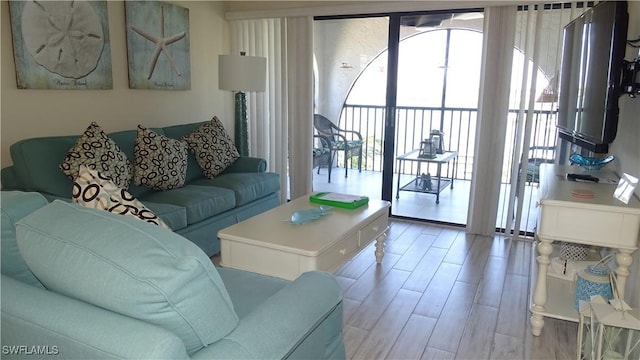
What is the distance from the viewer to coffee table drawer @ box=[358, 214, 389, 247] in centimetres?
266

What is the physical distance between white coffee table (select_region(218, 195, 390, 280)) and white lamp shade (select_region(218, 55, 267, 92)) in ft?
5.63

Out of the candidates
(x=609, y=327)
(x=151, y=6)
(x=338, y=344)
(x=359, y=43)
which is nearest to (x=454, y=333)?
(x=609, y=327)

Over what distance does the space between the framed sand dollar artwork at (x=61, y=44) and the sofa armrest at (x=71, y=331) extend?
7.94ft

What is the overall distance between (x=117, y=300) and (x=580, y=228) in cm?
202

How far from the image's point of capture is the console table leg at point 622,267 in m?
2.10

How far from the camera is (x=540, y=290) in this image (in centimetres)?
229

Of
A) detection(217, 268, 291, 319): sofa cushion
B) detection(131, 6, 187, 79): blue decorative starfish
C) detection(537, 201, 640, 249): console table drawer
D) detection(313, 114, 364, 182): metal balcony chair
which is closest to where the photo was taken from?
detection(217, 268, 291, 319): sofa cushion

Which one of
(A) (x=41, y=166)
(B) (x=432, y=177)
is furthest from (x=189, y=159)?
(B) (x=432, y=177)

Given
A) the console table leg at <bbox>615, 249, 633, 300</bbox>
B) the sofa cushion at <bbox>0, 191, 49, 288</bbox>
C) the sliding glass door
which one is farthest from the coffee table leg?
the sofa cushion at <bbox>0, 191, 49, 288</bbox>

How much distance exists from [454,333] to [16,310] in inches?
77.7

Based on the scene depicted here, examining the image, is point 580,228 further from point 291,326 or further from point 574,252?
point 291,326

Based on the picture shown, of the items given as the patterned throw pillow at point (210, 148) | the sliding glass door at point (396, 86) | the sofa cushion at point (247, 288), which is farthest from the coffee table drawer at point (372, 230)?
the patterned throw pillow at point (210, 148)

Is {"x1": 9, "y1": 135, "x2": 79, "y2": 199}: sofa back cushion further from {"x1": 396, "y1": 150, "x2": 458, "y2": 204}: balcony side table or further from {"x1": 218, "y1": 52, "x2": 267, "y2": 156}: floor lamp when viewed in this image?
{"x1": 396, "y1": 150, "x2": 458, "y2": 204}: balcony side table

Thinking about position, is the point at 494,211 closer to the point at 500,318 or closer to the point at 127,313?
the point at 500,318
